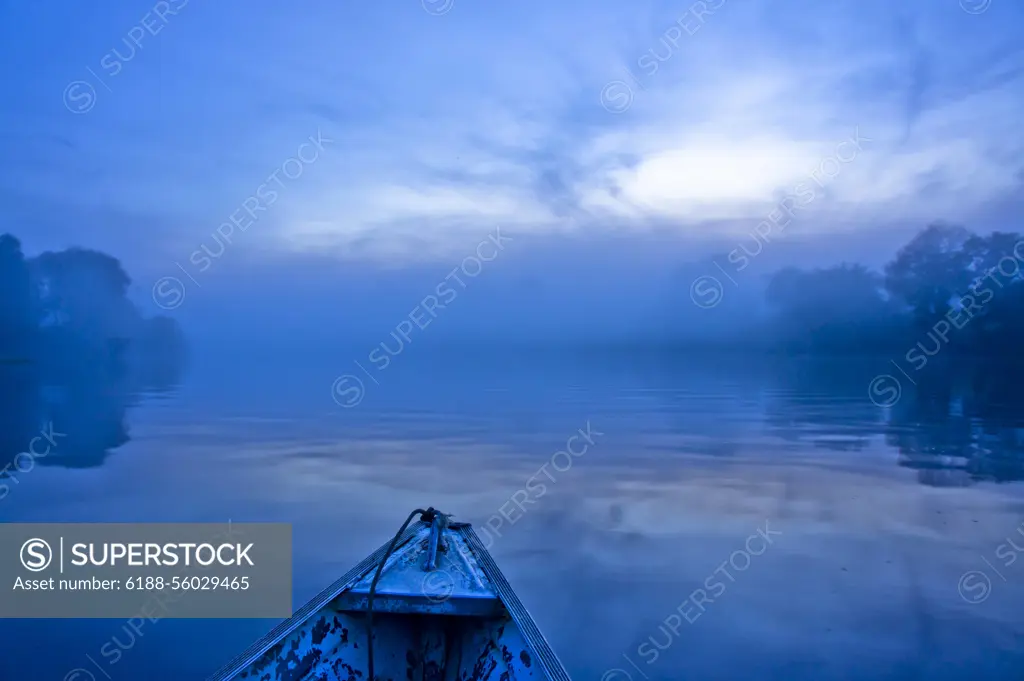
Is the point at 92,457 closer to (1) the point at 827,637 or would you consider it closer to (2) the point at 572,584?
(2) the point at 572,584

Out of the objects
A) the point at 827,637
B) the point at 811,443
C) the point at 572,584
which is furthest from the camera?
the point at 811,443

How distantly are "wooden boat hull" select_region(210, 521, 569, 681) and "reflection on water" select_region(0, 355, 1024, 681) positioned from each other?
4.38 ft

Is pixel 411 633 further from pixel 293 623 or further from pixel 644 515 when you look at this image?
pixel 644 515

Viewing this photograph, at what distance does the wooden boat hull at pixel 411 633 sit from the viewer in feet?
13.1

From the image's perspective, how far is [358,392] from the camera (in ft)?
93.7

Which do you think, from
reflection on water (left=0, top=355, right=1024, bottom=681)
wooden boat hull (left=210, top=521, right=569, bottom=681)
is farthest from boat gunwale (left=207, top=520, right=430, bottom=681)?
reflection on water (left=0, top=355, right=1024, bottom=681)

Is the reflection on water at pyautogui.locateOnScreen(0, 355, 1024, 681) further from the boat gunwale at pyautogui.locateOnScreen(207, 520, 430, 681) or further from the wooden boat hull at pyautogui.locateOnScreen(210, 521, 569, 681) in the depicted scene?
the boat gunwale at pyautogui.locateOnScreen(207, 520, 430, 681)

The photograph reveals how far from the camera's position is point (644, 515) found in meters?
9.12

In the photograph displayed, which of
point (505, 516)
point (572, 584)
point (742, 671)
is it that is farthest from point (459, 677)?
point (505, 516)

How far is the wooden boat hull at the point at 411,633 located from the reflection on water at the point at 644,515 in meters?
1.33

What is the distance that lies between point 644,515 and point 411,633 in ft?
17.1

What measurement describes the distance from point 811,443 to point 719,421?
12.8ft

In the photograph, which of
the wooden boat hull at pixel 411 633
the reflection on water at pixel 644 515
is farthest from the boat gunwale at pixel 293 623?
the reflection on water at pixel 644 515

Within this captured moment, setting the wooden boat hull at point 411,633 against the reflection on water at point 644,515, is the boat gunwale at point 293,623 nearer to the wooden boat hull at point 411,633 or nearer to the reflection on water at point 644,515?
the wooden boat hull at point 411,633
